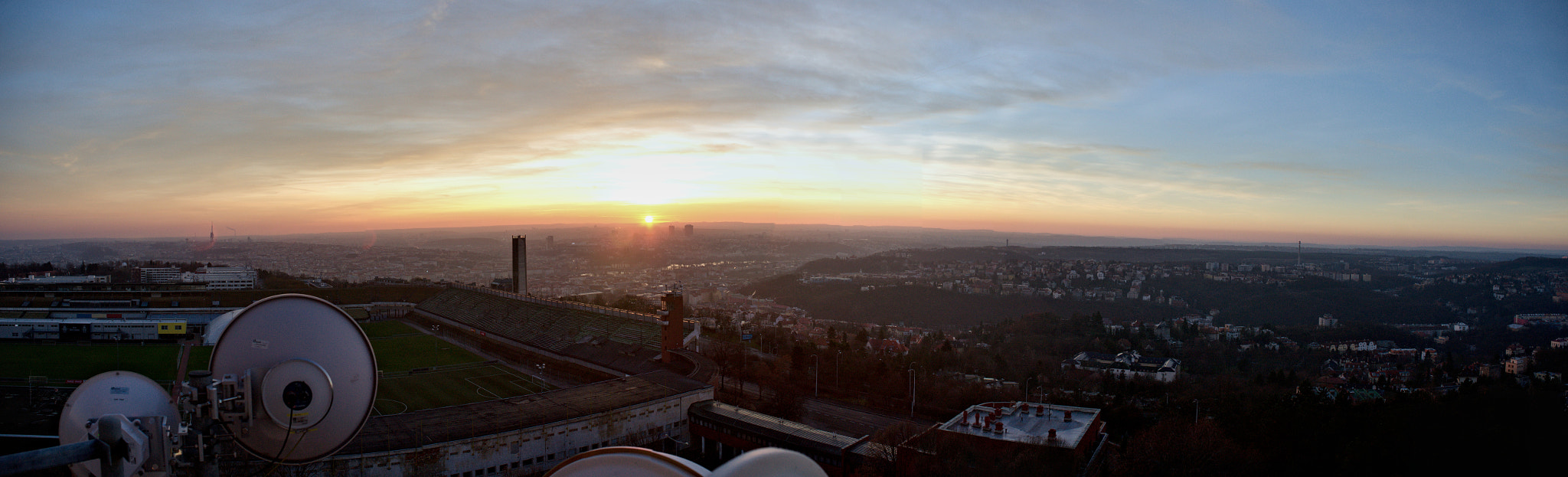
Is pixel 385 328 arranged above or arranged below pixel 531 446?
below

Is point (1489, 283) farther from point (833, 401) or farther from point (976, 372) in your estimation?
point (833, 401)

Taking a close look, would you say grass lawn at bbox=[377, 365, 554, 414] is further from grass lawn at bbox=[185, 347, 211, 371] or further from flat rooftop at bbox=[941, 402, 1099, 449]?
flat rooftop at bbox=[941, 402, 1099, 449]

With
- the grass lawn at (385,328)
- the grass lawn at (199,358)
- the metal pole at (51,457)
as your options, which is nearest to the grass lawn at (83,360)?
the grass lawn at (199,358)

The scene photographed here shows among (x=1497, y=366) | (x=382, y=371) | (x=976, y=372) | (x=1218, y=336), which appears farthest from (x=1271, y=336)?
(x=382, y=371)

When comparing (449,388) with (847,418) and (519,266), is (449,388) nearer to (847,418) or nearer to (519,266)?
(847,418)

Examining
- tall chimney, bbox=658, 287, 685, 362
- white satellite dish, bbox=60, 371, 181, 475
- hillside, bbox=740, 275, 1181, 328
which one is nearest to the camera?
white satellite dish, bbox=60, 371, 181, 475

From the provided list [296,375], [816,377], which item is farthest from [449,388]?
[296,375]

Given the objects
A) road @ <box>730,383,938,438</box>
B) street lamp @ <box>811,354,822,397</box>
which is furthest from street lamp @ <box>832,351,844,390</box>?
road @ <box>730,383,938,438</box>
